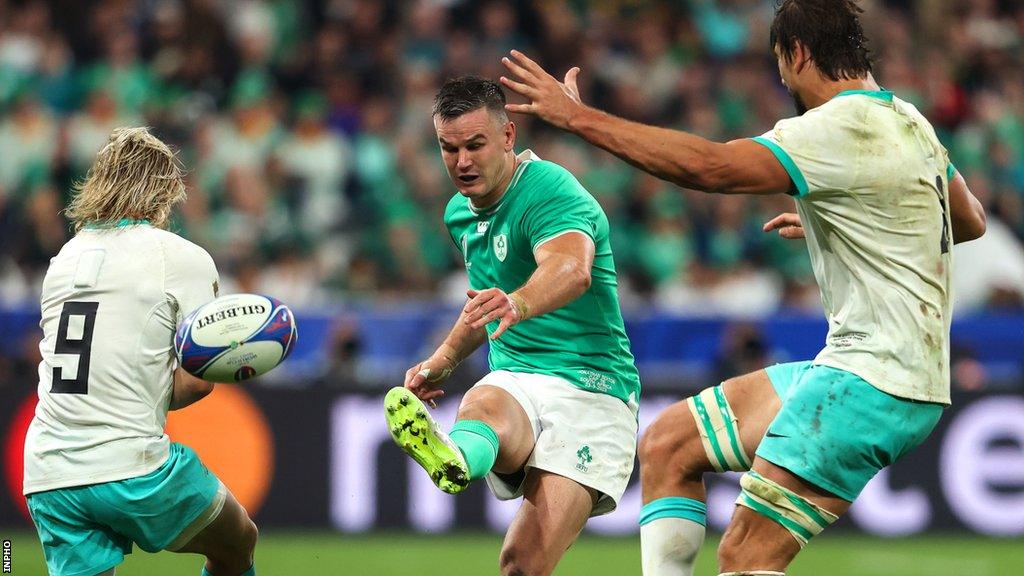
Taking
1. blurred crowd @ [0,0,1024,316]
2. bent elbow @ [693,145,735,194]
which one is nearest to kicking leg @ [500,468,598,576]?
bent elbow @ [693,145,735,194]

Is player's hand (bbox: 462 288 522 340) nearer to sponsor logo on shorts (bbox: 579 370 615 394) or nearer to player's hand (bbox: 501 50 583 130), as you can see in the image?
player's hand (bbox: 501 50 583 130)

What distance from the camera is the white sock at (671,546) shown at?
5727 millimetres

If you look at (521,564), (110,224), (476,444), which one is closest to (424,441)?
(476,444)

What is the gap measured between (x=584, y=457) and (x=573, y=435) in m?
0.10

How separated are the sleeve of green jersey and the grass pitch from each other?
3.88 metres

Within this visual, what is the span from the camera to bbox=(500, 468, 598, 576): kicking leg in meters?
5.77

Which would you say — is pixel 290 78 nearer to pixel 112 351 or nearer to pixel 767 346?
pixel 767 346

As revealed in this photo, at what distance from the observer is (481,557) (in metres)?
10.1

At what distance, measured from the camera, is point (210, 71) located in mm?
14148

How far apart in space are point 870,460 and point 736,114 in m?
10.2

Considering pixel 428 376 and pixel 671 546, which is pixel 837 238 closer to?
pixel 671 546

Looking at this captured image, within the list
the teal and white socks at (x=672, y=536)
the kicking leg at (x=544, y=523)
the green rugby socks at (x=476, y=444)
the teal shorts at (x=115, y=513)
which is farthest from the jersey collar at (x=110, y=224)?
the teal and white socks at (x=672, y=536)

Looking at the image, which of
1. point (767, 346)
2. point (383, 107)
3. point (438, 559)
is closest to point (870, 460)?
point (438, 559)

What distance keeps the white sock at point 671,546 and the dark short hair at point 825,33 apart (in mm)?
1861
